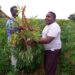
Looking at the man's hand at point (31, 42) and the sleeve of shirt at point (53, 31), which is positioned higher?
the sleeve of shirt at point (53, 31)

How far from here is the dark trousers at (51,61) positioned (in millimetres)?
9227

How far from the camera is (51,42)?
9148 millimetres

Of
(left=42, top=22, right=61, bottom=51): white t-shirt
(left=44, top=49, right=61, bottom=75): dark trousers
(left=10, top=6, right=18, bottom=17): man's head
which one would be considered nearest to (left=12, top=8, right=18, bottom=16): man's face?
(left=10, top=6, right=18, bottom=17): man's head

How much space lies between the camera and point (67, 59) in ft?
32.9

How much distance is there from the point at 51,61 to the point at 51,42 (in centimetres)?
43

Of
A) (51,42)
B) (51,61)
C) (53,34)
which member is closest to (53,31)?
(53,34)

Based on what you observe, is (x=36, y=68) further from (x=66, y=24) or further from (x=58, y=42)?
(x=66, y=24)

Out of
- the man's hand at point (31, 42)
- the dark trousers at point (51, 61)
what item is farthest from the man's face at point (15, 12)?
the dark trousers at point (51, 61)

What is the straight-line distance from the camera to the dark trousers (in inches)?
363

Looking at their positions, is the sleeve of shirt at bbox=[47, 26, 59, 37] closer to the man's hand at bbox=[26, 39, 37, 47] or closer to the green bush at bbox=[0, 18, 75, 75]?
the man's hand at bbox=[26, 39, 37, 47]

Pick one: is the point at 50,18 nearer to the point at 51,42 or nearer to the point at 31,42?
the point at 51,42

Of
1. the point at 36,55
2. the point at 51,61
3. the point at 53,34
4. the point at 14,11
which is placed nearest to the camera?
the point at 53,34

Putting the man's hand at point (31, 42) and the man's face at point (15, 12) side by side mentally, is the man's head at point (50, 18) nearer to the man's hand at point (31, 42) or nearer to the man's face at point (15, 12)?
the man's hand at point (31, 42)

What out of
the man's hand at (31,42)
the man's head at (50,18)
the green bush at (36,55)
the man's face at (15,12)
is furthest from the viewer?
the man's face at (15,12)
